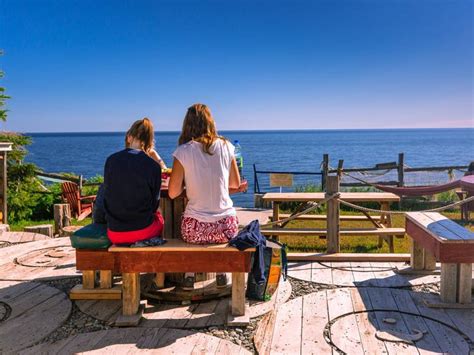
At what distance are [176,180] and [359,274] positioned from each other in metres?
2.22

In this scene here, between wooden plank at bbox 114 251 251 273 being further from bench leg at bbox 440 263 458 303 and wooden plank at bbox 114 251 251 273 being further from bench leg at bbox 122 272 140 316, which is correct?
bench leg at bbox 440 263 458 303

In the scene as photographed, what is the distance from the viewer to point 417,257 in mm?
4676

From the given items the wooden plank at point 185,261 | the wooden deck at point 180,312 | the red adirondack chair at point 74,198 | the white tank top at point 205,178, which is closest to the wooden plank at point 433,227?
the wooden deck at point 180,312

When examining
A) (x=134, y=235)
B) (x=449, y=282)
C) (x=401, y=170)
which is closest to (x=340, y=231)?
(x=449, y=282)

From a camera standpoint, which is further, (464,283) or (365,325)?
(464,283)

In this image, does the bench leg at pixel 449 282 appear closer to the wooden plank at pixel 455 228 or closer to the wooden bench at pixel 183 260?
the wooden plank at pixel 455 228

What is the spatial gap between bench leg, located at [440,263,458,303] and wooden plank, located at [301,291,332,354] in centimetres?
95

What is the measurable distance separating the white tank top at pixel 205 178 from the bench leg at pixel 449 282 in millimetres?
1820

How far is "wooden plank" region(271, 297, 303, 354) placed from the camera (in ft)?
9.98

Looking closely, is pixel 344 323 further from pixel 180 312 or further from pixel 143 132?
pixel 143 132

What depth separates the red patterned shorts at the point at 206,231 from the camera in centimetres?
347

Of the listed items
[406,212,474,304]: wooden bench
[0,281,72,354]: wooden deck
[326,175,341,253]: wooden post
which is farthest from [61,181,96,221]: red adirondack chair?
[406,212,474,304]: wooden bench

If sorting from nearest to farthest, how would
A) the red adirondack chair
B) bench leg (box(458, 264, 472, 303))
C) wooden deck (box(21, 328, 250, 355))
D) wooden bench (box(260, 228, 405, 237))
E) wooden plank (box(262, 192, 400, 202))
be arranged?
1. wooden deck (box(21, 328, 250, 355))
2. bench leg (box(458, 264, 472, 303))
3. wooden bench (box(260, 228, 405, 237))
4. wooden plank (box(262, 192, 400, 202))
5. the red adirondack chair

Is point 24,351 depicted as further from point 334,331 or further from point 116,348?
point 334,331
